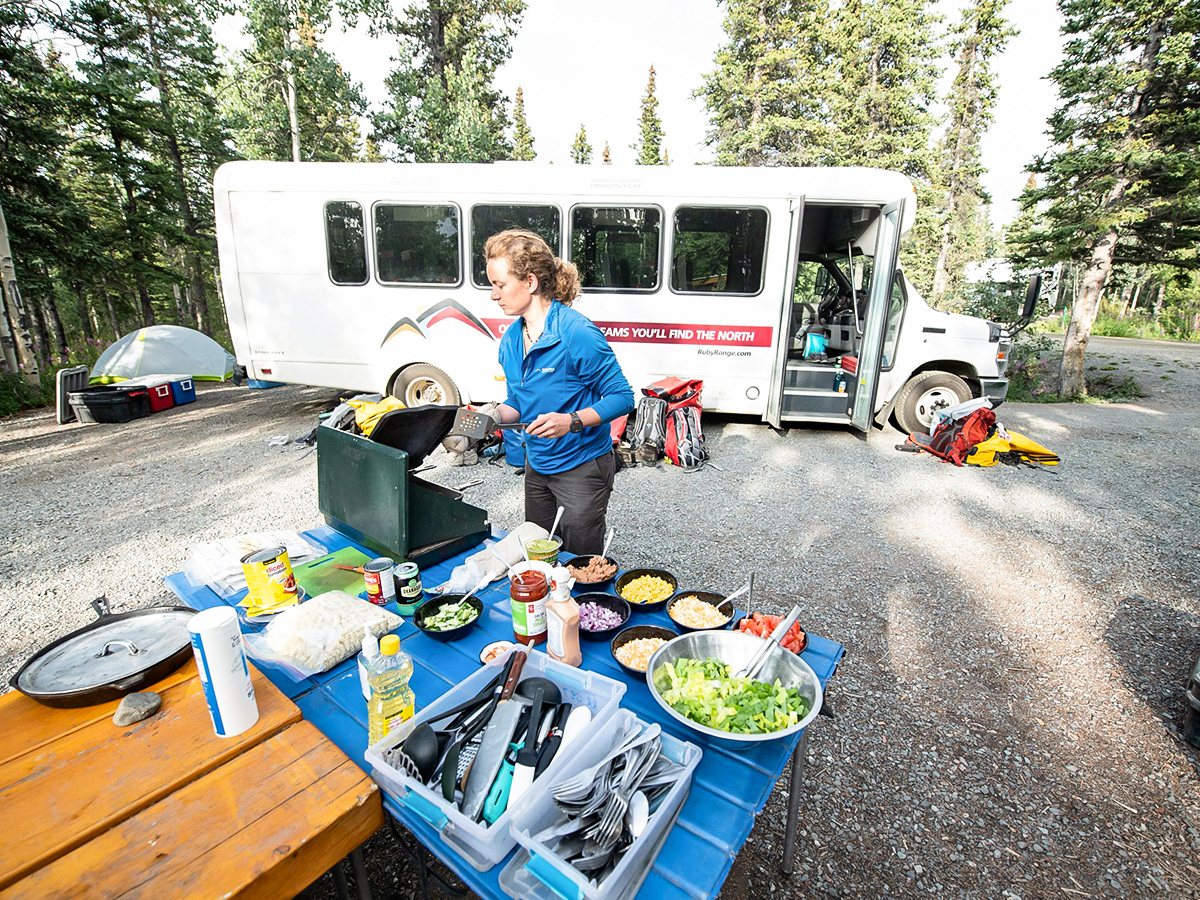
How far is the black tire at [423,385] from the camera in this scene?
7117mm

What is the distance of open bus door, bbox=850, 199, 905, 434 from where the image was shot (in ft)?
20.1

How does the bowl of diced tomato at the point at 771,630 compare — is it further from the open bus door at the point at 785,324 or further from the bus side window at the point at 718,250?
the bus side window at the point at 718,250

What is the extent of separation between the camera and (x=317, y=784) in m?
1.21

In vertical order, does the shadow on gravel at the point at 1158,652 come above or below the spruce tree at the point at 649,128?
below

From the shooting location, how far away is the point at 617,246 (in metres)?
6.75

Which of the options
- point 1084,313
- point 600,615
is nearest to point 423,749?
point 600,615

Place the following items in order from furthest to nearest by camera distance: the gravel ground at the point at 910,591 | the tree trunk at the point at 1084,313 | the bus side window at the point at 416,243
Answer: the tree trunk at the point at 1084,313, the bus side window at the point at 416,243, the gravel ground at the point at 910,591

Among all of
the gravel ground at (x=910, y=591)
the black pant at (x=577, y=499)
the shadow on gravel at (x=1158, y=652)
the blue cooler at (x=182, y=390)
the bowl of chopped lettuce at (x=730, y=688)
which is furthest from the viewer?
the blue cooler at (x=182, y=390)

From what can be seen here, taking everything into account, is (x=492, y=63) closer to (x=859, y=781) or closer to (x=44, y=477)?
(x=44, y=477)

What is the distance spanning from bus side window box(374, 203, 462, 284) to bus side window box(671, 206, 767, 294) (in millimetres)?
2848

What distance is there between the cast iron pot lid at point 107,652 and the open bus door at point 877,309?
6833 millimetres

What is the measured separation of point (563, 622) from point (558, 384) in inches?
46.8

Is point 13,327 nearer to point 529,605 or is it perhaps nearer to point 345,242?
point 345,242

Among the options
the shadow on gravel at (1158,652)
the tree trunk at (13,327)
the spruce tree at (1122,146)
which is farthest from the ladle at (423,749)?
the spruce tree at (1122,146)
